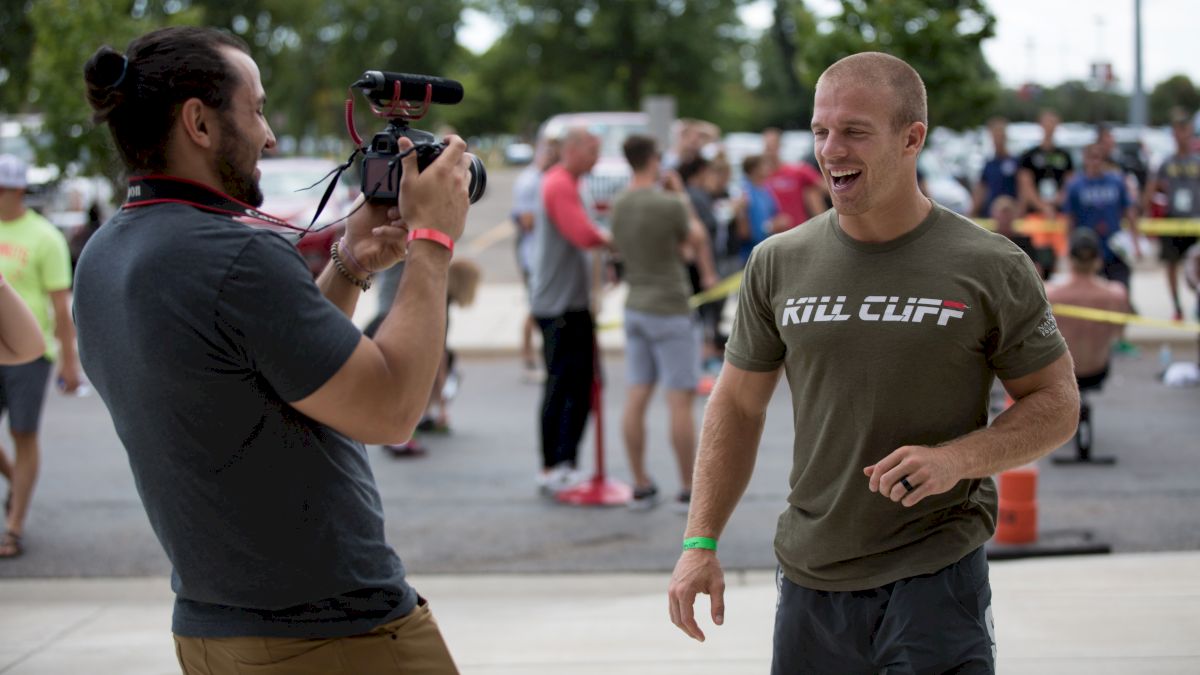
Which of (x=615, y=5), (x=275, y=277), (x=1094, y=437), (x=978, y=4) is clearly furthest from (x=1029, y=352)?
(x=615, y=5)

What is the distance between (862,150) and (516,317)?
12.4m

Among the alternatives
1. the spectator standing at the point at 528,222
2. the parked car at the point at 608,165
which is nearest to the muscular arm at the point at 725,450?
the spectator standing at the point at 528,222

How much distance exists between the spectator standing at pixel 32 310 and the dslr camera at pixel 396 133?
4.78 metres

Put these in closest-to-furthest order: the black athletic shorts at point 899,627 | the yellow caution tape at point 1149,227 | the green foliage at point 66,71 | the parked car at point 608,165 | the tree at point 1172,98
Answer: the black athletic shorts at point 899,627, the yellow caution tape at point 1149,227, the green foliage at point 66,71, the parked car at point 608,165, the tree at point 1172,98

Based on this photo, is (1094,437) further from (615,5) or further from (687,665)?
(615,5)

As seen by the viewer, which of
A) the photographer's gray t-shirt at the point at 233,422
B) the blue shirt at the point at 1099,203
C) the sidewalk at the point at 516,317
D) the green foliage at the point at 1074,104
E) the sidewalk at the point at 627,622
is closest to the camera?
the photographer's gray t-shirt at the point at 233,422

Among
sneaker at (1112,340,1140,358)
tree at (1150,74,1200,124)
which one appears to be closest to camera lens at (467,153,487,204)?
sneaker at (1112,340,1140,358)

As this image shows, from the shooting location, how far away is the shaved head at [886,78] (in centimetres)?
272

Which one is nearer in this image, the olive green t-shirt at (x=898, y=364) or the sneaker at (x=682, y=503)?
the olive green t-shirt at (x=898, y=364)

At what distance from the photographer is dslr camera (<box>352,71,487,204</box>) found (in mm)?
2391

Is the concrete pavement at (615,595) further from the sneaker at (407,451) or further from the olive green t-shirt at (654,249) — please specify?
the olive green t-shirt at (654,249)

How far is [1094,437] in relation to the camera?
29.7ft

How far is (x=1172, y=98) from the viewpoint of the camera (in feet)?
230

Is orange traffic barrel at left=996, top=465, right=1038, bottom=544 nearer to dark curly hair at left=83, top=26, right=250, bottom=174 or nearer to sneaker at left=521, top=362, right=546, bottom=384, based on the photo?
dark curly hair at left=83, top=26, right=250, bottom=174
